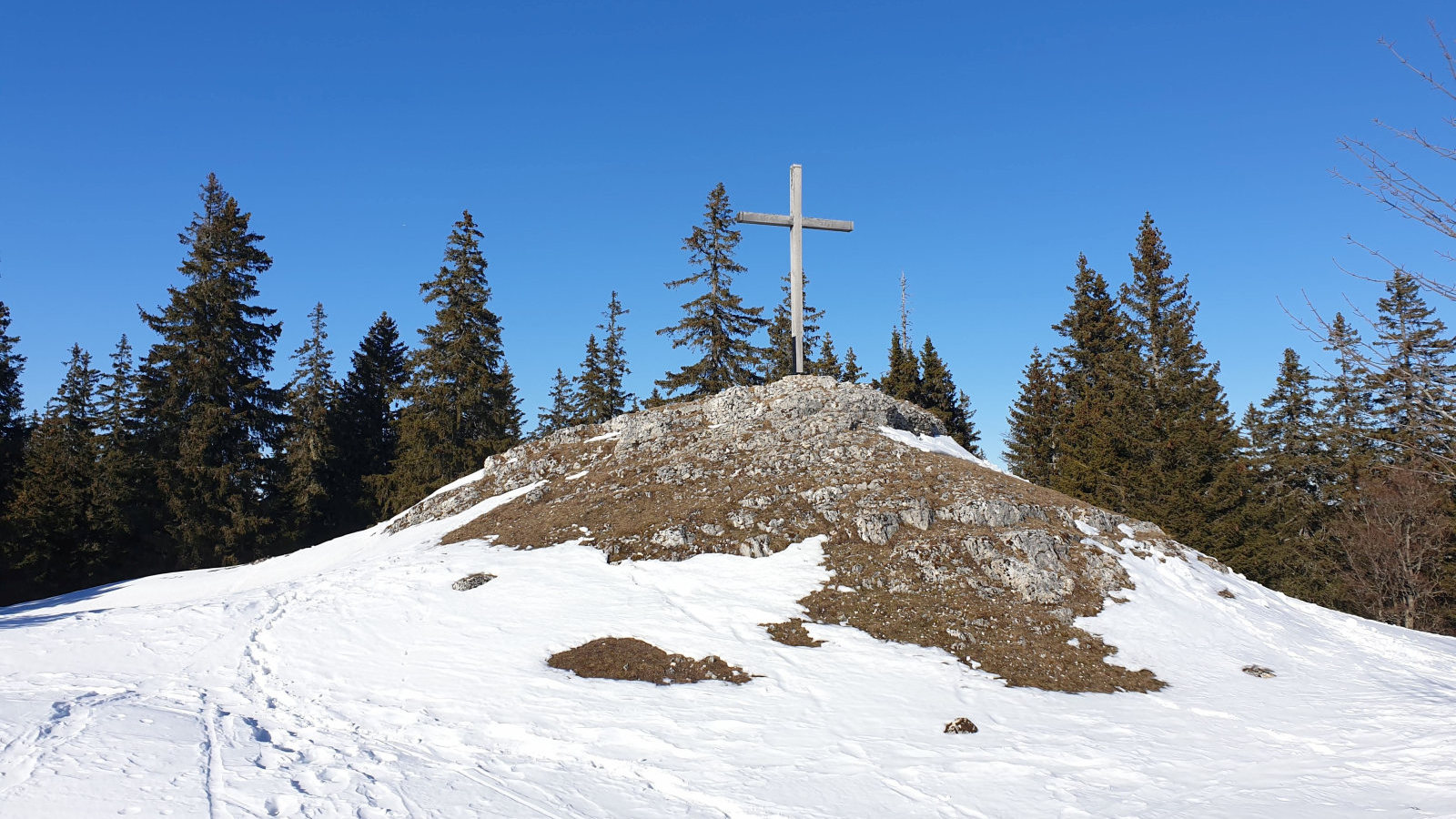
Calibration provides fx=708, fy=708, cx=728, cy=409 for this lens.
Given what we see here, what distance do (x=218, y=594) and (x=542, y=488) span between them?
27.2ft

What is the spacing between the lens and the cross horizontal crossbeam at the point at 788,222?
2061 cm

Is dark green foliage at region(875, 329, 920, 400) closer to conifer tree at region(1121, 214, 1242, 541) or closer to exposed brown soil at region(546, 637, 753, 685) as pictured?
conifer tree at region(1121, 214, 1242, 541)

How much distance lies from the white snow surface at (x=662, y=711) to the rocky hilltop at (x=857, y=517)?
2.23 ft

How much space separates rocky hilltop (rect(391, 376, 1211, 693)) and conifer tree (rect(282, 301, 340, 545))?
17.8 m

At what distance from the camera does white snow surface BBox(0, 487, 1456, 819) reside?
711cm

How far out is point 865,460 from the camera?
19578mm

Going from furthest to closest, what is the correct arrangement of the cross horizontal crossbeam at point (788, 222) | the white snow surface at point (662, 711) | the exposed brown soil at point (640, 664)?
the cross horizontal crossbeam at point (788, 222) → the exposed brown soil at point (640, 664) → the white snow surface at point (662, 711)

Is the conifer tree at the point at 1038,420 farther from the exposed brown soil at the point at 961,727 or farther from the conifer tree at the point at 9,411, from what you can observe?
the conifer tree at the point at 9,411

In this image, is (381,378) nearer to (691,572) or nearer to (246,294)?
(246,294)

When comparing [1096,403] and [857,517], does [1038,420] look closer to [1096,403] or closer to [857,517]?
[1096,403]

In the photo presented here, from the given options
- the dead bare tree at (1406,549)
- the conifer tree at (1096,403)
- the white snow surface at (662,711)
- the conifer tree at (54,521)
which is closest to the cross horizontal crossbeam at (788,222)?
the white snow surface at (662,711)

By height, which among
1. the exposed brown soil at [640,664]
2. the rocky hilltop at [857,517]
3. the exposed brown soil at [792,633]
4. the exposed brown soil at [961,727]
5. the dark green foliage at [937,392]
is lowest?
the exposed brown soil at [961,727]

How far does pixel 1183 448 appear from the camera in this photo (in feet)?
103

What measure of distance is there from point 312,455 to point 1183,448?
44.3m
